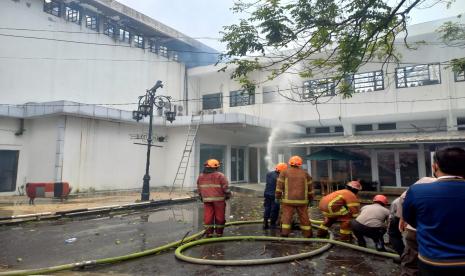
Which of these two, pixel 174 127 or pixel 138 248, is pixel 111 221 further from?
pixel 174 127

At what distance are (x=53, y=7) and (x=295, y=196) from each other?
17.0 meters

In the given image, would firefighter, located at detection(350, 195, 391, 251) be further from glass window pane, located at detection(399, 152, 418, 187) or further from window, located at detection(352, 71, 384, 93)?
window, located at detection(352, 71, 384, 93)

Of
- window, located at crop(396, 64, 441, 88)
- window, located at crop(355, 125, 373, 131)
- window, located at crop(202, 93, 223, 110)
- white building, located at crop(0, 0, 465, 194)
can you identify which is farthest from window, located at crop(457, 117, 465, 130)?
window, located at crop(202, 93, 223, 110)

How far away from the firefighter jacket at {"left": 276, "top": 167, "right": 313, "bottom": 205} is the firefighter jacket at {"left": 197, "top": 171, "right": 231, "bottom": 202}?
116 centimetres

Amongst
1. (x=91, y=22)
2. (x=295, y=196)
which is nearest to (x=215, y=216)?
(x=295, y=196)

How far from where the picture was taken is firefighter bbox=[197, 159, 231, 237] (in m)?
6.92

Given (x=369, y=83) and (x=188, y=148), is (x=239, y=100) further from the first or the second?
(x=369, y=83)

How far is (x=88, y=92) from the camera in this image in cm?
1830

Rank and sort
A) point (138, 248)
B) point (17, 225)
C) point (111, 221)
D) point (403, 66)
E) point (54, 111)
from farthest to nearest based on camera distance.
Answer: point (403, 66), point (54, 111), point (111, 221), point (17, 225), point (138, 248)

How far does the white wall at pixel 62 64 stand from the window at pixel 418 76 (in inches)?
592

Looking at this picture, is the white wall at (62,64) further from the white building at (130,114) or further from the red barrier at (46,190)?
the red barrier at (46,190)

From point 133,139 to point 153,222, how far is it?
963cm

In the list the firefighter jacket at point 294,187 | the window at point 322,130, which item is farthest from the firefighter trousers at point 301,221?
the window at point 322,130

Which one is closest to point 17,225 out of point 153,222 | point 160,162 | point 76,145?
point 153,222
